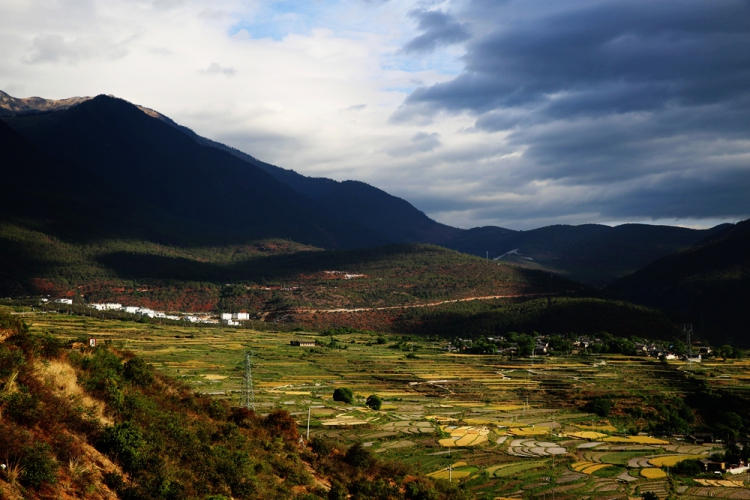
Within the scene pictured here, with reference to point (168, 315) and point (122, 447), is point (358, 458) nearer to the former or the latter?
point (122, 447)

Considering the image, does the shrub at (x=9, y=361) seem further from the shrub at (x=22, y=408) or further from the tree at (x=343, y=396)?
the tree at (x=343, y=396)

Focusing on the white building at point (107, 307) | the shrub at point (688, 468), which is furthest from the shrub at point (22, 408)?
the white building at point (107, 307)

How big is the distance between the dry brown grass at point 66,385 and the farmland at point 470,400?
10.8m

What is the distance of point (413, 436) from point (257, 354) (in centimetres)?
4671

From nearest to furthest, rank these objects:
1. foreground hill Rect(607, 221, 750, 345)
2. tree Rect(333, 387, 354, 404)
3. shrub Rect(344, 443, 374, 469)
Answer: shrub Rect(344, 443, 374, 469)
tree Rect(333, 387, 354, 404)
foreground hill Rect(607, 221, 750, 345)

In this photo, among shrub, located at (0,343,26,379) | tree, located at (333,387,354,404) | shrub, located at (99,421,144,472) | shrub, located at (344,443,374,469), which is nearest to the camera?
shrub, located at (0,343,26,379)

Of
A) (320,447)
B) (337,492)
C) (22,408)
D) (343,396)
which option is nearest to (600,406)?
(343,396)

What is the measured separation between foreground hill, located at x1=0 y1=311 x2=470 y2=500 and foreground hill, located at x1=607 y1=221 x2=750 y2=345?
444ft

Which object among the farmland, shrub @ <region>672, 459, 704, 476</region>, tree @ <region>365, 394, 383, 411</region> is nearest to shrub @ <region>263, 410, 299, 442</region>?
the farmland

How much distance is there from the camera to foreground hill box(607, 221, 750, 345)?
154 m

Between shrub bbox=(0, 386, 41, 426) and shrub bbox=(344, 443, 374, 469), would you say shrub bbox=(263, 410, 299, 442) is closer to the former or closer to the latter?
shrub bbox=(344, 443, 374, 469)

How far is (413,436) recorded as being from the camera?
5156 centimetres

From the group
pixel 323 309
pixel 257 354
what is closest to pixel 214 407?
pixel 257 354

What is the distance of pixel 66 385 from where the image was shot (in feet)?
72.2
